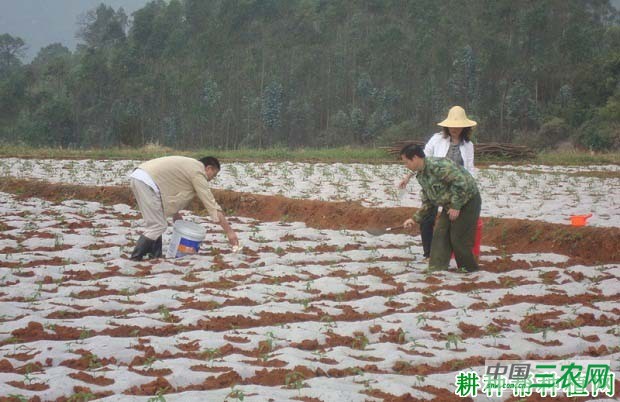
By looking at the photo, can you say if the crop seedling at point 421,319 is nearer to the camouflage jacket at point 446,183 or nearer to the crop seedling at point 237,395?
the camouflage jacket at point 446,183

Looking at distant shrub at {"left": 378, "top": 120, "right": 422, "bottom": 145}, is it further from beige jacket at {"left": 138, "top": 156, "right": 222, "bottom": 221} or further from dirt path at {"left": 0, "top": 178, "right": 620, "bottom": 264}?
beige jacket at {"left": 138, "top": 156, "right": 222, "bottom": 221}

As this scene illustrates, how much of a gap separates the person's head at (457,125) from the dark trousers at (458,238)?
2.53 ft

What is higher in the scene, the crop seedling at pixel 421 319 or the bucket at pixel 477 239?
the bucket at pixel 477 239

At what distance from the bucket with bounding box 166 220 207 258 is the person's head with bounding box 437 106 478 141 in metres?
2.88

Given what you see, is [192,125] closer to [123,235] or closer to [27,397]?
[123,235]

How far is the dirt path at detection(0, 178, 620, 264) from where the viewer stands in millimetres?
8961

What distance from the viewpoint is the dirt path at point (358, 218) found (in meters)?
8.96

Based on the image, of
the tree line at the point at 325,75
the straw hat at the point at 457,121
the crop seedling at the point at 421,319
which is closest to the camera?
the crop seedling at the point at 421,319

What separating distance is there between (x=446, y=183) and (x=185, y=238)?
285 cm

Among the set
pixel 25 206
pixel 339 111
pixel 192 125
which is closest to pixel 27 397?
pixel 25 206

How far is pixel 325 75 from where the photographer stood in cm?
4628

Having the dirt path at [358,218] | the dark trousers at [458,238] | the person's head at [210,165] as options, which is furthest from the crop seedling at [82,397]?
the dirt path at [358,218]

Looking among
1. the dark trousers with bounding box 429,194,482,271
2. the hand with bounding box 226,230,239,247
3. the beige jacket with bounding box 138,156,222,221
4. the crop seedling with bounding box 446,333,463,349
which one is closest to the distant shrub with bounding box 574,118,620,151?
the dark trousers with bounding box 429,194,482,271

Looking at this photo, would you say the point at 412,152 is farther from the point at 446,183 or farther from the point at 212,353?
the point at 212,353
